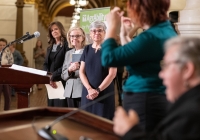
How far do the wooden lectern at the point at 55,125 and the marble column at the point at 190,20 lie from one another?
3.17 metres

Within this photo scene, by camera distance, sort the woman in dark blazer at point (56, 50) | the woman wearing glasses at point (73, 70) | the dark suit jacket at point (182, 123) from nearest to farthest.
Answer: the dark suit jacket at point (182, 123) → the woman wearing glasses at point (73, 70) → the woman in dark blazer at point (56, 50)

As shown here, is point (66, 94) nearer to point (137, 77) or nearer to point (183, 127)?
point (137, 77)

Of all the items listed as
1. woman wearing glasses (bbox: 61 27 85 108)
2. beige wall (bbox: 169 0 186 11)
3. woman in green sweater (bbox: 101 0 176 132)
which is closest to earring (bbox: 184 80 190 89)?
woman in green sweater (bbox: 101 0 176 132)

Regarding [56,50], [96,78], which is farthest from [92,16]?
[96,78]

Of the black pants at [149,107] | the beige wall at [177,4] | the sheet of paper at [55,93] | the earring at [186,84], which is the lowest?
the sheet of paper at [55,93]

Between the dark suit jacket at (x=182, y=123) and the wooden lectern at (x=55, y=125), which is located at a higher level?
the dark suit jacket at (x=182, y=123)

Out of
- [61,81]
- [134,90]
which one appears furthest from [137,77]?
[61,81]

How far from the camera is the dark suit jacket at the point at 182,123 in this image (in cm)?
119

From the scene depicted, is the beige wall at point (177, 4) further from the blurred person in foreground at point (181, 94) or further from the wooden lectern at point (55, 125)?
the blurred person in foreground at point (181, 94)

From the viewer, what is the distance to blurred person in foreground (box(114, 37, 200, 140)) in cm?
120

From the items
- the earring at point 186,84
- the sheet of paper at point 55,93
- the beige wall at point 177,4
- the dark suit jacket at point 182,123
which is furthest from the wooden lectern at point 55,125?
the beige wall at point 177,4

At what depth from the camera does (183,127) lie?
1198mm

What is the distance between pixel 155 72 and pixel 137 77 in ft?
0.31

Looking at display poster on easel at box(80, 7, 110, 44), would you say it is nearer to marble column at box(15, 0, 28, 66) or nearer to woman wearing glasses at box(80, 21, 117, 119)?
woman wearing glasses at box(80, 21, 117, 119)
